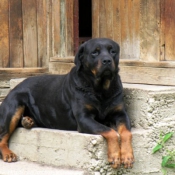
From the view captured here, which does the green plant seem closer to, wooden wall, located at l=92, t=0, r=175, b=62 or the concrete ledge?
the concrete ledge

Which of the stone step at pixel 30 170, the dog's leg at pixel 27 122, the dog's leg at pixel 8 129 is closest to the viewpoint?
the stone step at pixel 30 170

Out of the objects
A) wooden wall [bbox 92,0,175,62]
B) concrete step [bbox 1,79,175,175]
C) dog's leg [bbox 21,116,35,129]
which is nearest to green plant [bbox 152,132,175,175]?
concrete step [bbox 1,79,175,175]

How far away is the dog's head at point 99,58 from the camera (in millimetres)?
5059

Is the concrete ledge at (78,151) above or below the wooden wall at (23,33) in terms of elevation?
below

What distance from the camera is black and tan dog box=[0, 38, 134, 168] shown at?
5.04 meters

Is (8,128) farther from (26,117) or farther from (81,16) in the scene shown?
(81,16)

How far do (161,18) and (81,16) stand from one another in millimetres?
4191

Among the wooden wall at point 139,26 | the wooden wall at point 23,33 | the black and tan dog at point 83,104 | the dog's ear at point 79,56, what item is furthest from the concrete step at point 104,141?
the wooden wall at point 23,33

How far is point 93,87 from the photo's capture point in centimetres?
533

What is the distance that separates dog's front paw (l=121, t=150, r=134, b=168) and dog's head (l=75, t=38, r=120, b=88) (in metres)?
0.78

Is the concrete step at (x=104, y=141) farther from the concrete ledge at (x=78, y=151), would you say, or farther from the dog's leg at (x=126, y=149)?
the dog's leg at (x=126, y=149)

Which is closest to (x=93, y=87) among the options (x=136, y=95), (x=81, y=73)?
(x=81, y=73)

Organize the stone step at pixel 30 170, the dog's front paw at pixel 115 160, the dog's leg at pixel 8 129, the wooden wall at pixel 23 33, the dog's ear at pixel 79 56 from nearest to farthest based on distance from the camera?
the dog's front paw at pixel 115 160 < the stone step at pixel 30 170 < the dog's ear at pixel 79 56 < the dog's leg at pixel 8 129 < the wooden wall at pixel 23 33

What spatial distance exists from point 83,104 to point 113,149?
612mm
